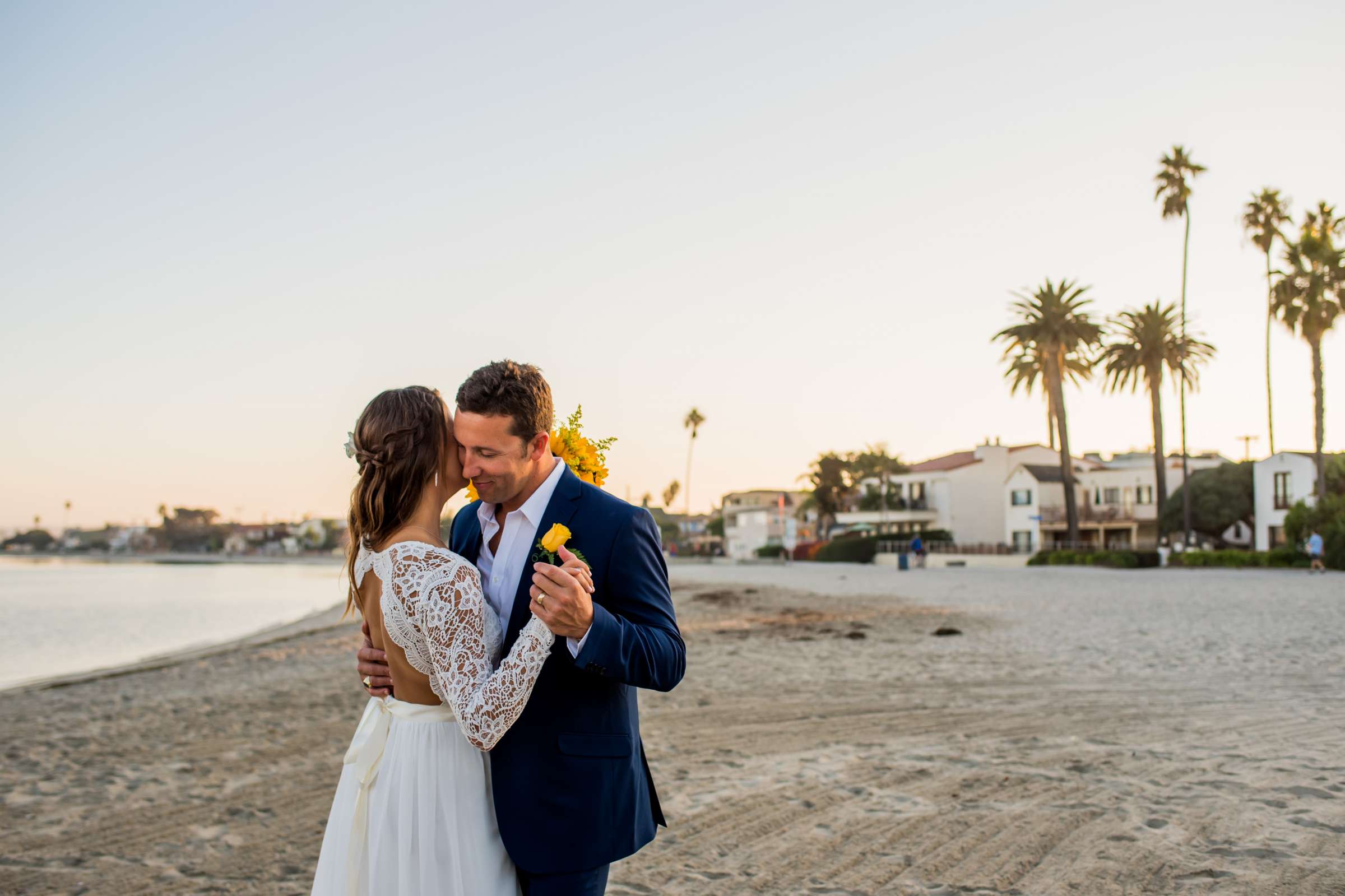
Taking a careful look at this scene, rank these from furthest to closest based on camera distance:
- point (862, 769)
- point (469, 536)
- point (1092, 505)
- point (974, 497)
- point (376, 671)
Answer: point (974, 497)
point (1092, 505)
point (862, 769)
point (469, 536)
point (376, 671)

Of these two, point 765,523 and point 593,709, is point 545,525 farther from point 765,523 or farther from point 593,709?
point 765,523

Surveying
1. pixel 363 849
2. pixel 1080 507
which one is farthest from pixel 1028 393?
pixel 363 849

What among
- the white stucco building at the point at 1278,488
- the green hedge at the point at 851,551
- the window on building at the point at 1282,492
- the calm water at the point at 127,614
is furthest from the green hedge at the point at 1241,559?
the calm water at the point at 127,614

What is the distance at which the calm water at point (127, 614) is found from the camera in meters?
21.5

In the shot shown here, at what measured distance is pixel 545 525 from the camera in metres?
2.56

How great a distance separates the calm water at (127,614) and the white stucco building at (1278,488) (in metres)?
45.5

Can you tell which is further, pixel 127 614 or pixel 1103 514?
pixel 1103 514

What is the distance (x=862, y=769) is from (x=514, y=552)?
517cm

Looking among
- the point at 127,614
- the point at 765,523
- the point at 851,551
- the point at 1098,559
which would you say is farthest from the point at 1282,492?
the point at 765,523

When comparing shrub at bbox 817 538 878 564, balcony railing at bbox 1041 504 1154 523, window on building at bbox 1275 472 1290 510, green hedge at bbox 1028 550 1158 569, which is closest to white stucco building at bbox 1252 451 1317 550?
window on building at bbox 1275 472 1290 510

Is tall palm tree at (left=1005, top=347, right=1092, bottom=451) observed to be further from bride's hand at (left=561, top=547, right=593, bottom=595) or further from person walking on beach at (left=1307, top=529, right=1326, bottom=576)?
bride's hand at (left=561, top=547, right=593, bottom=595)

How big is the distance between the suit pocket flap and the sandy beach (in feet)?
8.66

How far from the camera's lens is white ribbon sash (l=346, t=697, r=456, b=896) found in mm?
2461

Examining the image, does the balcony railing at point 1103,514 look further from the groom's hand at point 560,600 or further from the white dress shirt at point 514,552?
the groom's hand at point 560,600
